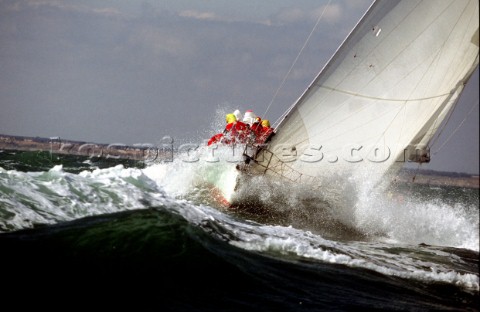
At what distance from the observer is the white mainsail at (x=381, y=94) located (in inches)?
373

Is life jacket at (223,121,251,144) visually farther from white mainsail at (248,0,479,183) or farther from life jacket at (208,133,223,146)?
white mainsail at (248,0,479,183)

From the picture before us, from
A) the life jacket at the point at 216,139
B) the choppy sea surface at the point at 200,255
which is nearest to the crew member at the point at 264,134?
the life jacket at the point at 216,139

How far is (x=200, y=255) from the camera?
632cm

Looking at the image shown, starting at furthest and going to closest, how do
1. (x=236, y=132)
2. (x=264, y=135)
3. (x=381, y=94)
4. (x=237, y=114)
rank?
(x=237, y=114), (x=236, y=132), (x=264, y=135), (x=381, y=94)

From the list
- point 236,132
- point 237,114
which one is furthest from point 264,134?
point 237,114

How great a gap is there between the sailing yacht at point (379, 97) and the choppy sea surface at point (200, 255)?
0.88 m

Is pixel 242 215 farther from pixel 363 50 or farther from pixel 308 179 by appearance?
pixel 363 50

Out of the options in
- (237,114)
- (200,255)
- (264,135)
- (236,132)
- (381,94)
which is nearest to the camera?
(200,255)

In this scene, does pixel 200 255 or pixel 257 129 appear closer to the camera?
pixel 200 255

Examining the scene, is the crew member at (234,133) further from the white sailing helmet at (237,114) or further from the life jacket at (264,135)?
the white sailing helmet at (237,114)

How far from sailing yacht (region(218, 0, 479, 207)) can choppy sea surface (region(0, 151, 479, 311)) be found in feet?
2.88

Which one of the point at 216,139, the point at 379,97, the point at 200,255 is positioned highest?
the point at 379,97

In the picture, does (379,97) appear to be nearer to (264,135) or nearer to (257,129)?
(264,135)

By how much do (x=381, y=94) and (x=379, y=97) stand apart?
0.07m
